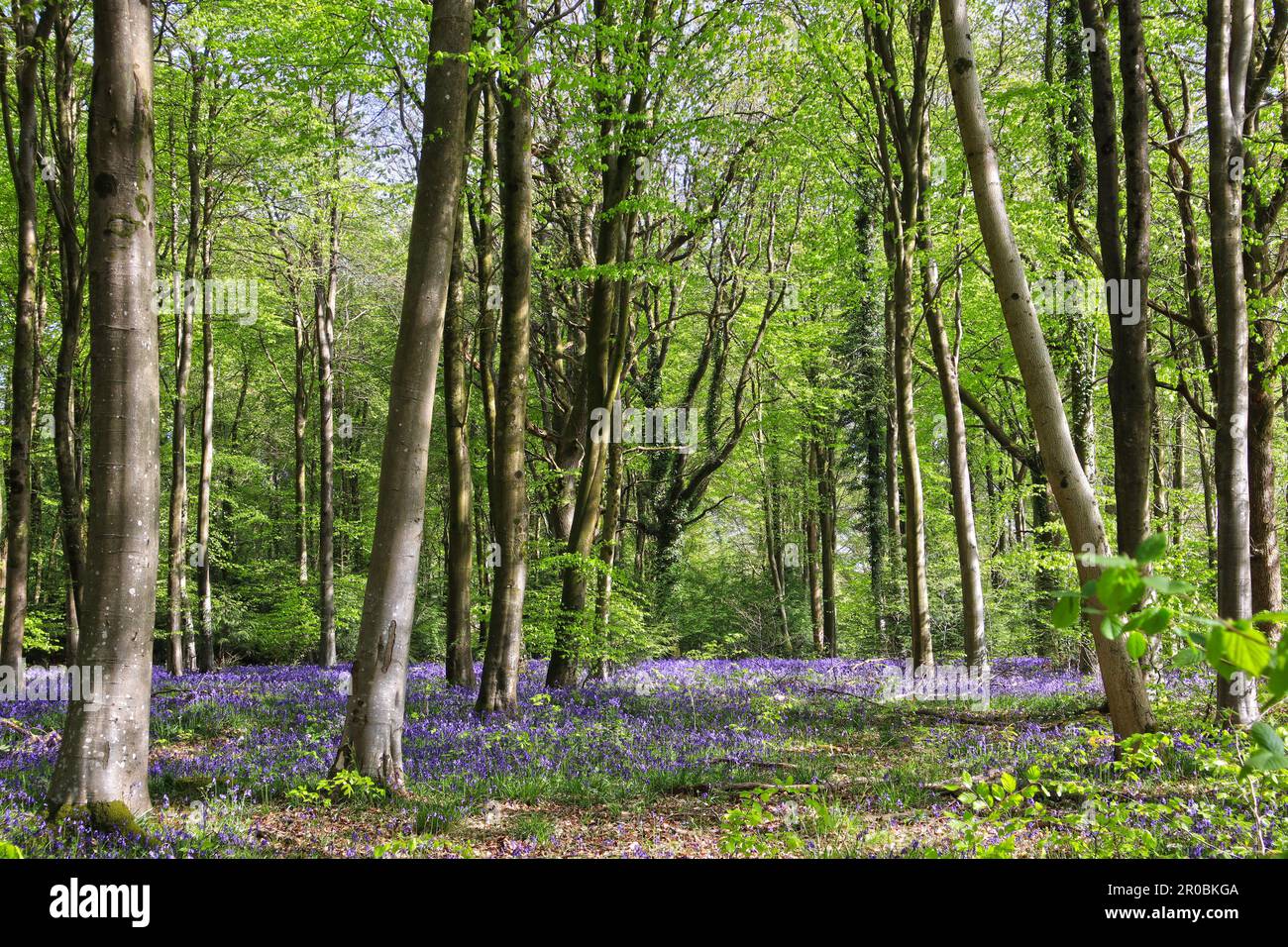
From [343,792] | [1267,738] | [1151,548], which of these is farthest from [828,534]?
[1151,548]

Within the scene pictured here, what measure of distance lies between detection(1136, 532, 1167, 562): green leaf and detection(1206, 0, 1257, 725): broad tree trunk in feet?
21.7

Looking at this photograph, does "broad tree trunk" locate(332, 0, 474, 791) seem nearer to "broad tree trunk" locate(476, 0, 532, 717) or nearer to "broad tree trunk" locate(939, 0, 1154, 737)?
"broad tree trunk" locate(476, 0, 532, 717)

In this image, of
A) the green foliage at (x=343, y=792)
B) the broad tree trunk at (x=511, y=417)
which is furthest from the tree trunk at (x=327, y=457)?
the green foliage at (x=343, y=792)

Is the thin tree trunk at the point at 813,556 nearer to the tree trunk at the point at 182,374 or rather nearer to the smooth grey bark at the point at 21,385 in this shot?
the tree trunk at the point at 182,374

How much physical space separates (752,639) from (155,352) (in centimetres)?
2127

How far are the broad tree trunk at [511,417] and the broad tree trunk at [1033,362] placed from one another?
4931mm

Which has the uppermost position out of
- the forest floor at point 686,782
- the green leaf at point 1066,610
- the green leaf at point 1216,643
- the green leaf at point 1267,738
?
the green leaf at point 1066,610

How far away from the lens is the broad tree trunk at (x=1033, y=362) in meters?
5.72

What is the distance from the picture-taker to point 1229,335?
272 inches

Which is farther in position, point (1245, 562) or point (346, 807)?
point (1245, 562)

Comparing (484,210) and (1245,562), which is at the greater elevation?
(484,210)

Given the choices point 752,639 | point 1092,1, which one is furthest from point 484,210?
point 752,639

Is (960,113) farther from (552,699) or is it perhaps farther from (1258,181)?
(552,699)

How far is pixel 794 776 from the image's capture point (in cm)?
686
